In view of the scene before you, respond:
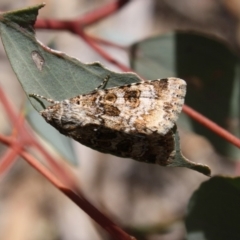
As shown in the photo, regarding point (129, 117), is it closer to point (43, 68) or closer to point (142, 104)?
point (142, 104)

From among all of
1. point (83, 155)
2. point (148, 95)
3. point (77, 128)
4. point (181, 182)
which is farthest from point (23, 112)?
point (181, 182)

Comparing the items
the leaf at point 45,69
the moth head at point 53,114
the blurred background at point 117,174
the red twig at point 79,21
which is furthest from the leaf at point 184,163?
the blurred background at point 117,174

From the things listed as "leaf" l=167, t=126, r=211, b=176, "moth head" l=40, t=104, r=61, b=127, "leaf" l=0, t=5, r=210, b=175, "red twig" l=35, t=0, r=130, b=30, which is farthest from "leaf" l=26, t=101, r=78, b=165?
"leaf" l=167, t=126, r=211, b=176

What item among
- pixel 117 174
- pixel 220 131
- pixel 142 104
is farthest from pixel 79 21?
pixel 117 174

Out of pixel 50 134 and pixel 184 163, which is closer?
pixel 184 163

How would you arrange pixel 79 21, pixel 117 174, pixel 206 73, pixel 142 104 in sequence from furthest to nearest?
1. pixel 117 174
2. pixel 206 73
3. pixel 79 21
4. pixel 142 104

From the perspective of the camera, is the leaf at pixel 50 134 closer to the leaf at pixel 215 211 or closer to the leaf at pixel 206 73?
the leaf at pixel 206 73

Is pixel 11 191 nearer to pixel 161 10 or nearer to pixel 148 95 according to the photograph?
pixel 161 10
